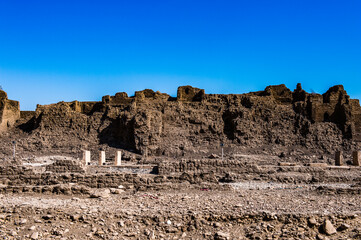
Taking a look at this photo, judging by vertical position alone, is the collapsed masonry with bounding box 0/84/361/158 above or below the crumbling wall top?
below

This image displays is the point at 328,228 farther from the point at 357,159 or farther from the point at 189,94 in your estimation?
the point at 189,94

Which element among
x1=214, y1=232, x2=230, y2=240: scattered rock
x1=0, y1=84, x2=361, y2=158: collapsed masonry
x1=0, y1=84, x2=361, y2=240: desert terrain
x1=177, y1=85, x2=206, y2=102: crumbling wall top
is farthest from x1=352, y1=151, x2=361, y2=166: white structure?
x1=214, y1=232, x2=230, y2=240: scattered rock

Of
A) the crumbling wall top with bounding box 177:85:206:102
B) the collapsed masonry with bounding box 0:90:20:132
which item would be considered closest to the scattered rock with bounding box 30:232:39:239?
the crumbling wall top with bounding box 177:85:206:102

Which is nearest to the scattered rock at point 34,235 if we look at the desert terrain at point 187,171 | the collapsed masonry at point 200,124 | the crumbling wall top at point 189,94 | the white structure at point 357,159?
the desert terrain at point 187,171

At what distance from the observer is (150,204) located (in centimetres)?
801

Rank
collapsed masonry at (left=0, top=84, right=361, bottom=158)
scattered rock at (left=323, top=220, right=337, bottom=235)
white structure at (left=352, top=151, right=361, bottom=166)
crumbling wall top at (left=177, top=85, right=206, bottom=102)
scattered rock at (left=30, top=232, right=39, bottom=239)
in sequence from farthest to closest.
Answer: crumbling wall top at (left=177, top=85, right=206, bottom=102) → collapsed masonry at (left=0, top=84, right=361, bottom=158) → white structure at (left=352, top=151, right=361, bottom=166) → scattered rock at (left=323, top=220, right=337, bottom=235) → scattered rock at (left=30, top=232, right=39, bottom=239)

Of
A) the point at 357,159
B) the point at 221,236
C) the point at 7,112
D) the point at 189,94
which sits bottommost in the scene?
the point at 221,236

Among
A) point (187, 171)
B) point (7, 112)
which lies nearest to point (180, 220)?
point (187, 171)

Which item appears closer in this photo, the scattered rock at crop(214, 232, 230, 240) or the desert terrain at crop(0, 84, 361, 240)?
the scattered rock at crop(214, 232, 230, 240)

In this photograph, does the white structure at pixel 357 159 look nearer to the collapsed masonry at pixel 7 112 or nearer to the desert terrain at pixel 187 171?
the desert terrain at pixel 187 171

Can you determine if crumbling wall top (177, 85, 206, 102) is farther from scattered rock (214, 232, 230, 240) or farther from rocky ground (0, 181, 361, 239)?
scattered rock (214, 232, 230, 240)

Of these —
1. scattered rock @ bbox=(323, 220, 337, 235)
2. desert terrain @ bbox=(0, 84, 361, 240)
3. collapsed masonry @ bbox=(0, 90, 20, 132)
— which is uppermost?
collapsed masonry @ bbox=(0, 90, 20, 132)

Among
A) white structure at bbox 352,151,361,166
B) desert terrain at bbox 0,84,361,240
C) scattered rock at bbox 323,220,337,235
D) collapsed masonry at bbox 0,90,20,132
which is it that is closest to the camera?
scattered rock at bbox 323,220,337,235

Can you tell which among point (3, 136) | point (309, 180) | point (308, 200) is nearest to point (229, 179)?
point (309, 180)
